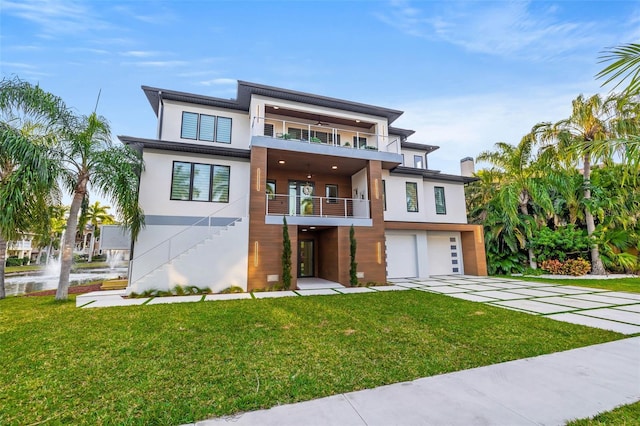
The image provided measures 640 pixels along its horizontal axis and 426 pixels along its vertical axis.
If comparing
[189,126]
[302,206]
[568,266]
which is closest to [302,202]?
[302,206]

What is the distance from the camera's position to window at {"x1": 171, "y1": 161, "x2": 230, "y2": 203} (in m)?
10.8

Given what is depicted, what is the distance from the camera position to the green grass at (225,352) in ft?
8.82

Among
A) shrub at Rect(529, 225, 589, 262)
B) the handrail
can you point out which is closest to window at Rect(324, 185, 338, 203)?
the handrail

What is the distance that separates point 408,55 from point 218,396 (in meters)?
14.3

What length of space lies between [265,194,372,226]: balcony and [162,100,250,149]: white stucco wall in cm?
315

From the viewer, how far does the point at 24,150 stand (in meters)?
6.97

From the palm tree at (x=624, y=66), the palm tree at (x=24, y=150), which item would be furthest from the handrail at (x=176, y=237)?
the palm tree at (x=624, y=66)

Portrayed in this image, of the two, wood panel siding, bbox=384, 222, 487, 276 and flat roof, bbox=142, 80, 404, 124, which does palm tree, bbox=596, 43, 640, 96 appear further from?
wood panel siding, bbox=384, 222, 487, 276

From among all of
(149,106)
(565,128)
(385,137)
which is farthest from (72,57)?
(565,128)

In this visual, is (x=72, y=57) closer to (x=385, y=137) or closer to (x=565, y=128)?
(x=385, y=137)

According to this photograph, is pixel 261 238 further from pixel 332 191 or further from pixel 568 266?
pixel 568 266

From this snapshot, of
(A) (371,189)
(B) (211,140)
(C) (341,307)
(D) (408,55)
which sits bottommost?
(C) (341,307)

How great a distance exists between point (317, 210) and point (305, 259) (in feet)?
8.87

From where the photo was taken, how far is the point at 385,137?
13250 mm
